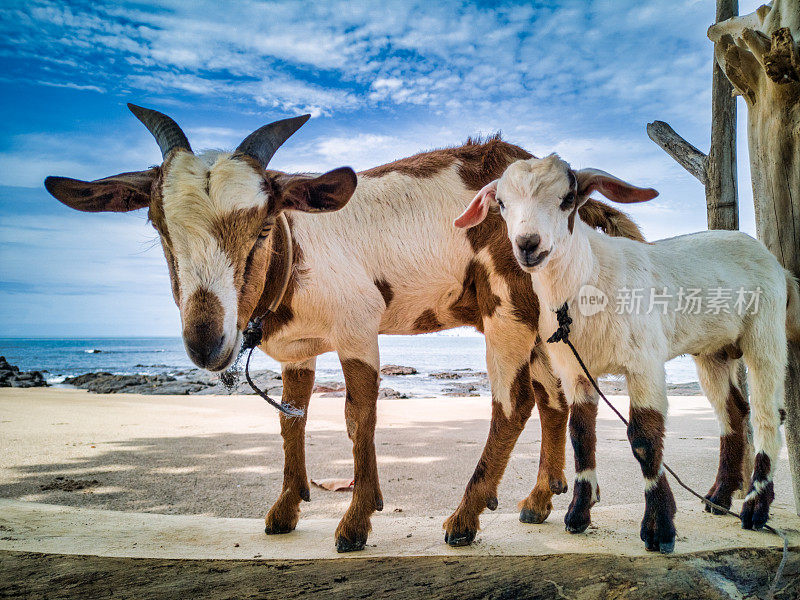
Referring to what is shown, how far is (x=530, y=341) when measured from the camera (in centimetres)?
348

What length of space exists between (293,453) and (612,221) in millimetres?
2913

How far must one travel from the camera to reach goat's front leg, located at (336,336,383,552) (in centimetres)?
298

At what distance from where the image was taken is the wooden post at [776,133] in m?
3.71

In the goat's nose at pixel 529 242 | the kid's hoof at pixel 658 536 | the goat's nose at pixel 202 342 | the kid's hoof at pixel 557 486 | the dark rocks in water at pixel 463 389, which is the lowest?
the dark rocks in water at pixel 463 389

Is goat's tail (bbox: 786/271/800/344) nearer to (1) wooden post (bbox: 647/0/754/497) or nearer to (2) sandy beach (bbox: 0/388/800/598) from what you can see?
(1) wooden post (bbox: 647/0/754/497)

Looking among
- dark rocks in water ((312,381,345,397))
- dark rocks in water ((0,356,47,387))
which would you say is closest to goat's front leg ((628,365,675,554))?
dark rocks in water ((312,381,345,397))

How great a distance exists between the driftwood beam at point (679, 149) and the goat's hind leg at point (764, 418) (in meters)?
2.04

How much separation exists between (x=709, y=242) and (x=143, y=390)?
1709 cm

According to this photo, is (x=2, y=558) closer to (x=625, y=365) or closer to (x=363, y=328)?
(x=363, y=328)

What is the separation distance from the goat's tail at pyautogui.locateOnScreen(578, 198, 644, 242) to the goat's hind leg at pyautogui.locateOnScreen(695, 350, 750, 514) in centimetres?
106

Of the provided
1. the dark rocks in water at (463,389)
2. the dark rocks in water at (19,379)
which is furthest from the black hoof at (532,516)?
the dark rocks in water at (19,379)

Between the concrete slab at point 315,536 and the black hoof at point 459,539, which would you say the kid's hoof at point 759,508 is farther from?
the black hoof at point 459,539

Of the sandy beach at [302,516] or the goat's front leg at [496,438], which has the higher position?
the goat's front leg at [496,438]

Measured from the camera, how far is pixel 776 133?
3910 millimetres
